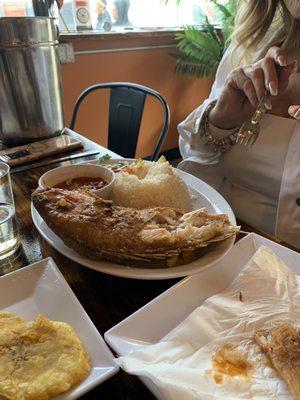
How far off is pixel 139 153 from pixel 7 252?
233cm

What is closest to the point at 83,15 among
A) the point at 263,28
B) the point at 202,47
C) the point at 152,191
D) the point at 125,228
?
the point at 202,47

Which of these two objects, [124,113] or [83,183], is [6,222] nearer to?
[83,183]

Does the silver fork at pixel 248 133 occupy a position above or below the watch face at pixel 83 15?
below

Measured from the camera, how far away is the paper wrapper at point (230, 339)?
35 cm

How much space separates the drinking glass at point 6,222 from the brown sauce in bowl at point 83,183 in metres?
0.10

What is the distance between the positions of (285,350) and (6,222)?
0.50m

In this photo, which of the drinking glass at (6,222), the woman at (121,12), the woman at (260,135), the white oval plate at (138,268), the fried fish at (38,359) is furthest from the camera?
the woman at (121,12)

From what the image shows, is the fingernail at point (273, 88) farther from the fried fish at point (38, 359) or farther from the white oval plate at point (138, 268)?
the fried fish at point (38, 359)

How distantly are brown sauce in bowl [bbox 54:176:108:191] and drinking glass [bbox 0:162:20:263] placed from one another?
0.10 m

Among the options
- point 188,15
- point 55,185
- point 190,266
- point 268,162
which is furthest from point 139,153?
point 190,266

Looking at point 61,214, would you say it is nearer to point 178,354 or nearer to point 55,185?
point 55,185

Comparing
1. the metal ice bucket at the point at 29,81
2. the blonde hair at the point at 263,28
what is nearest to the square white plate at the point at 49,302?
the metal ice bucket at the point at 29,81

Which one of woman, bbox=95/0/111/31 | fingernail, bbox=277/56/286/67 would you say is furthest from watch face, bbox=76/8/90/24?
fingernail, bbox=277/56/286/67

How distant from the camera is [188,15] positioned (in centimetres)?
292
